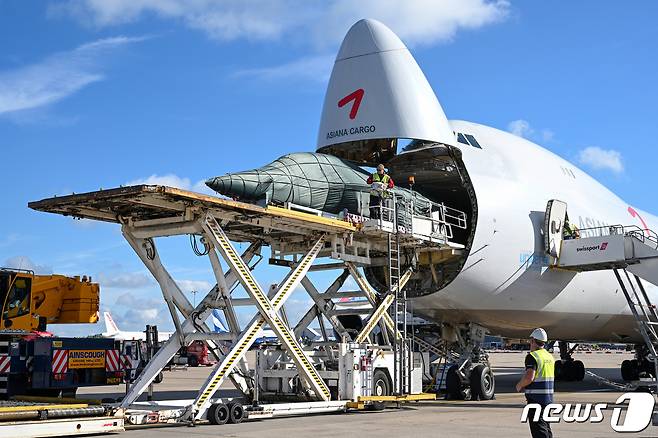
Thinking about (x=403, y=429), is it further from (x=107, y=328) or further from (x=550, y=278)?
(x=107, y=328)

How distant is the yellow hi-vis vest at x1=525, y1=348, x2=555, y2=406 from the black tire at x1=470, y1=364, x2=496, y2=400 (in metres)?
12.0

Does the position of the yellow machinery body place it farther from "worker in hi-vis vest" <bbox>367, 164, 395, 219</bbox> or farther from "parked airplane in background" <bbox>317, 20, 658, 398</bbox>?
"worker in hi-vis vest" <bbox>367, 164, 395, 219</bbox>

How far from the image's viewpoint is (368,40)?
2106cm

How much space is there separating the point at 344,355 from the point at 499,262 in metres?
5.87

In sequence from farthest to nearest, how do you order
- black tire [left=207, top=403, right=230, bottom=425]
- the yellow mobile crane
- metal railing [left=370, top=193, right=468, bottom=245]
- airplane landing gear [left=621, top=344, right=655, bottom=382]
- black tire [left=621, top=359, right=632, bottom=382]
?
1. black tire [left=621, top=359, right=632, bottom=382]
2. airplane landing gear [left=621, top=344, right=655, bottom=382]
3. the yellow mobile crane
4. metal railing [left=370, top=193, right=468, bottom=245]
5. black tire [left=207, top=403, right=230, bottom=425]

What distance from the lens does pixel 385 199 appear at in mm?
19609

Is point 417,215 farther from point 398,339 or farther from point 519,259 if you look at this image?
point 519,259

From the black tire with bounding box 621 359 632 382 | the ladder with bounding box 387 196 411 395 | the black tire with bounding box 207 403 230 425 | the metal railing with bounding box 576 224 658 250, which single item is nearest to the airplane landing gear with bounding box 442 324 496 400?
the ladder with bounding box 387 196 411 395

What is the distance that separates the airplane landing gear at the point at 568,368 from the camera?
35.2m

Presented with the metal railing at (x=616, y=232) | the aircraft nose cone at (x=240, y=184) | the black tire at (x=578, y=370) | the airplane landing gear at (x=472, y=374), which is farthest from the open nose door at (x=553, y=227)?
the black tire at (x=578, y=370)

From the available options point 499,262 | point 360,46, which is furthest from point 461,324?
point 360,46

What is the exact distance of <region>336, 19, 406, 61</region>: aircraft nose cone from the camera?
20938mm

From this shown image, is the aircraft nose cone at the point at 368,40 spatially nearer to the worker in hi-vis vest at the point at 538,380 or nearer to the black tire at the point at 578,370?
the worker in hi-vis vest at the point at 538,380

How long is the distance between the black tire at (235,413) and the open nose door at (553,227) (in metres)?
11.5
